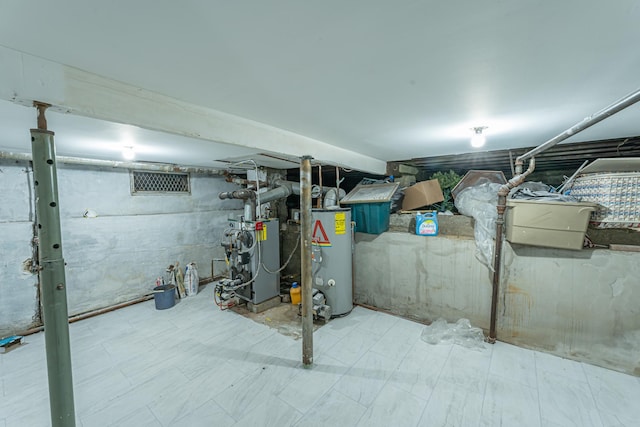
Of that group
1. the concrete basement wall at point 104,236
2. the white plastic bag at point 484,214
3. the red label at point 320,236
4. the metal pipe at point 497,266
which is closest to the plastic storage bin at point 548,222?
the metal pipe at point 497,266

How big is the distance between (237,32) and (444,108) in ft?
4.88

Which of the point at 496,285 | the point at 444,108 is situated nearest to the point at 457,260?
the point at 496,285

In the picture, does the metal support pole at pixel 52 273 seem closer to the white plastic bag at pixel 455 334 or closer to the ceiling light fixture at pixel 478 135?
the ceiling light fixture at pixel 478 135

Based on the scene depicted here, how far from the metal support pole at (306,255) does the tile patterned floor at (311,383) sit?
205 millimetres

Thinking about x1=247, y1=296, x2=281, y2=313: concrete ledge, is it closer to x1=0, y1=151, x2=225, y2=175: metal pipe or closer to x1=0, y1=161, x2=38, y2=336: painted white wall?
x1=0, y1=151, x2=225, y2=175: metal pipe

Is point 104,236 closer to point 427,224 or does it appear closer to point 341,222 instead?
point 341,222

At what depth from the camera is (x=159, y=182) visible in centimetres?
450

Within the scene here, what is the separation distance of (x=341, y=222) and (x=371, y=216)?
1.66 ft

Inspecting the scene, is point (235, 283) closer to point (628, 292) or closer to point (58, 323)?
point (58, 323)

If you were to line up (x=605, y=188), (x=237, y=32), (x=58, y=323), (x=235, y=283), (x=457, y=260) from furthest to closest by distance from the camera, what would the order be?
(x=235, y=283) < (x=457, y=260) < (x=605, y=188) < (x=58, y=323) < (x=237, y=32)

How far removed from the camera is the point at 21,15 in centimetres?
86

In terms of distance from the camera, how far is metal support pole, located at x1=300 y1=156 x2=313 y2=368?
2.61m

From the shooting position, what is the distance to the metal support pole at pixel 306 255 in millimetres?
2607

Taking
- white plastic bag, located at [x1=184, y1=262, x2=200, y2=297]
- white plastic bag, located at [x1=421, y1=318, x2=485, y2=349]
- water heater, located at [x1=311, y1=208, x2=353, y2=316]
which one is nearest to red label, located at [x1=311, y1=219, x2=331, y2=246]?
water heater, located at [x1=311, y1=208, x2=353, y2=316]
